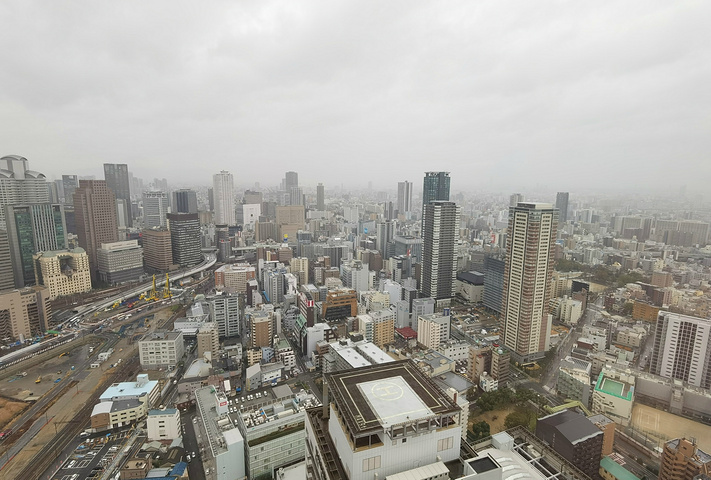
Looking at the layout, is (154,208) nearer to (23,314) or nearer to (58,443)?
(23,314)

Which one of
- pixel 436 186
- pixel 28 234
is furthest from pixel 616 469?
pixel 28 234

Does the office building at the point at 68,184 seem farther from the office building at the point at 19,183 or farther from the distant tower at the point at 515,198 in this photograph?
the distant tower at the point at 515,198

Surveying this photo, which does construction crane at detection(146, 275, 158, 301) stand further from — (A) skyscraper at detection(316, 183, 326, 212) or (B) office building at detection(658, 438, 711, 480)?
(A) skyscraper at detection(316, 183, 326, 212)

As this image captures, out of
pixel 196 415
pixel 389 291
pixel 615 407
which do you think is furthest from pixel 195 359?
pixel 615 407

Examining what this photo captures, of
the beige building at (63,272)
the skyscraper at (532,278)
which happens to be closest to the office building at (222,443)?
the skyscraper at (532,278)

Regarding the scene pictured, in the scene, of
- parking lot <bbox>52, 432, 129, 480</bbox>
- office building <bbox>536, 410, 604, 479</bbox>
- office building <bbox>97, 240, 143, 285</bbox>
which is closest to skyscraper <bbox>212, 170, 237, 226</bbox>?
office building <bbox>97, 240, 143, 285</bbox>

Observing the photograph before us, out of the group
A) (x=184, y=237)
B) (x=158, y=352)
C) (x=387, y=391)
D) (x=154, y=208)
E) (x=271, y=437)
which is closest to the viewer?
(x=387, y=391)
